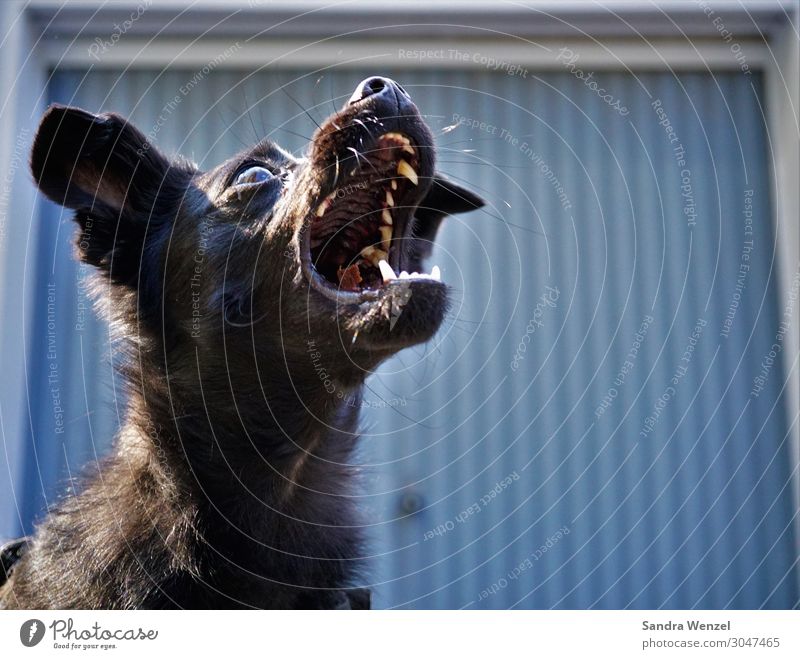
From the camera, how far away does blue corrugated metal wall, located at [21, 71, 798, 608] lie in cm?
812

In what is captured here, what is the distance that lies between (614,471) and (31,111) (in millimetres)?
5545

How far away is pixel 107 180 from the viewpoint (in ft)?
13.8

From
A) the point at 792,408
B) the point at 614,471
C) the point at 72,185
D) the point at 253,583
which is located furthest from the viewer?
the point at 614,471

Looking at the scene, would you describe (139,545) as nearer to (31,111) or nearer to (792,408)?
(31,111)

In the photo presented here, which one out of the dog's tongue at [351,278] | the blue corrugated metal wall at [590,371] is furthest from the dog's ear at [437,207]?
the blue corrugated metal wall at [590,371]

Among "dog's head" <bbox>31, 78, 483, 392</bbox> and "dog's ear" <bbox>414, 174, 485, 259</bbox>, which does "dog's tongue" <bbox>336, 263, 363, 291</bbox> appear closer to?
"dog's head" <bbox>31, 78, 483, 392</bbox>

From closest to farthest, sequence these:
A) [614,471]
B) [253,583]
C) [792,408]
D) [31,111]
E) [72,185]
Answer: [253,583] → [72,185] → [31,111] → [792,408] → [614,471]

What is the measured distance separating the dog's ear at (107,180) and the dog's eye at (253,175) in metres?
0.47

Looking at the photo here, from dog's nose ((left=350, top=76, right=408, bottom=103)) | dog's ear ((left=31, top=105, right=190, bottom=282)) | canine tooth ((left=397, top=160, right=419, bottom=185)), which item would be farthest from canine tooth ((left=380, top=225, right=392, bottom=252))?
dog's ear ((left=31, top=105, right=190, bottom=282))

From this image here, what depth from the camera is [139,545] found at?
3.64 metres

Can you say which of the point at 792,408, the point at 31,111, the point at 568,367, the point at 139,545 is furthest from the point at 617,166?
the point at 139,545

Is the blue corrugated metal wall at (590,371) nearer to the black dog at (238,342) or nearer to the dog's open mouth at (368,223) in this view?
the black dog at (238,342)

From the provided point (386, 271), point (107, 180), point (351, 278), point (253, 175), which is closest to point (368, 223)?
point (351, 278)

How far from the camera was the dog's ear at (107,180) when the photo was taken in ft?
12.5
